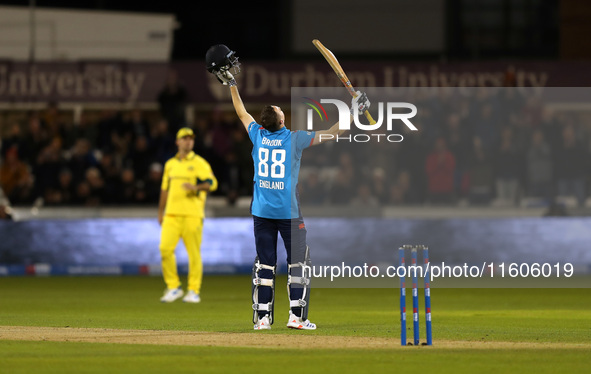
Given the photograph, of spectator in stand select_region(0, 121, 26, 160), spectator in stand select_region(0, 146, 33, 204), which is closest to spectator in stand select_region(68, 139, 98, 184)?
spectator in stand select_region(0, 146, 33, 204)

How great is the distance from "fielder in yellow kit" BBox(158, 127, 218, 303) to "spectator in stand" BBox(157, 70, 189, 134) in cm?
920

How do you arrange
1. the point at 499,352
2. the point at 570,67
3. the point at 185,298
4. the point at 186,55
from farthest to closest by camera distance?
the point at 186,55 → the point at 570,67 → the point at 185,298 → the point at 499,352

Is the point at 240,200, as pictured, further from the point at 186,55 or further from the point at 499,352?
the point at 186,55

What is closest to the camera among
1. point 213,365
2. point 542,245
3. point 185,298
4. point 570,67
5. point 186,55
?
point 213,365

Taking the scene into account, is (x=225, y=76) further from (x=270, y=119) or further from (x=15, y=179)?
(x=15, y=179)

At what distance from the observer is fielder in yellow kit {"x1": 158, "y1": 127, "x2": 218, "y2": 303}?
1856cm

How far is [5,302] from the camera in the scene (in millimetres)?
18766

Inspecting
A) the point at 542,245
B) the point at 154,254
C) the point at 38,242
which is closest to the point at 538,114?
the point at 542,245

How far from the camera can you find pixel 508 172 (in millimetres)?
23688

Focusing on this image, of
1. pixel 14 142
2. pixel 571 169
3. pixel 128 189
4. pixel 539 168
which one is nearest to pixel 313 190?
pixel 539 168

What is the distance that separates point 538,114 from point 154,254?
805cm

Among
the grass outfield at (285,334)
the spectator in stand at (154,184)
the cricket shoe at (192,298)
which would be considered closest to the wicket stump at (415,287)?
the grass outfield at (285,334)

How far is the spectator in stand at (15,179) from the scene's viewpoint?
85.4ft

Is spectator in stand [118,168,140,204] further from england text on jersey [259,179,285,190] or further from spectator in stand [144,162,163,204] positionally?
england text on jersey [259,179,285,190]
